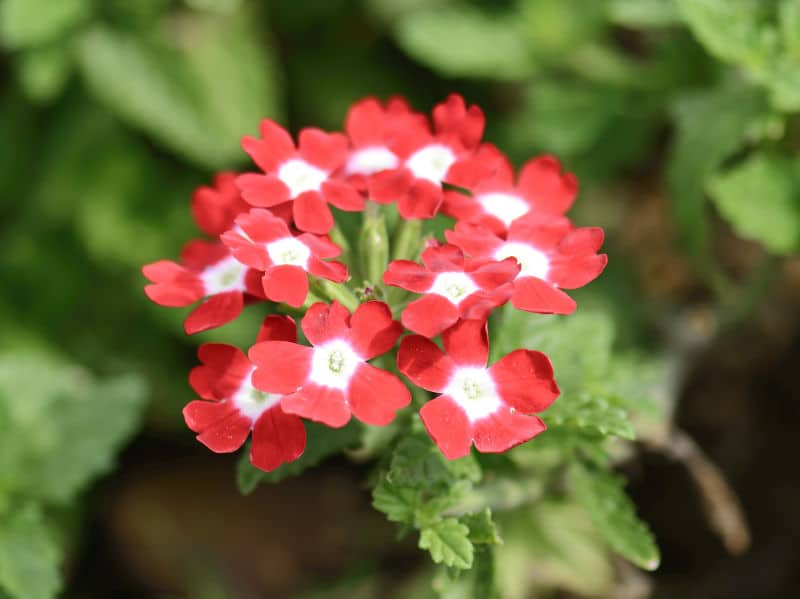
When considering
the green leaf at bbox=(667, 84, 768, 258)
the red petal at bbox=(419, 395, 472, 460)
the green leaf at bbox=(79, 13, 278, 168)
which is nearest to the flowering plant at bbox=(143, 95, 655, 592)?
the red petal at bbox=(419, 395, 472, 460)

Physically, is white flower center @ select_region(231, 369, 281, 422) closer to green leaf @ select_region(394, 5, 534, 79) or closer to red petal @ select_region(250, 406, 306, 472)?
red petal @ select_region(250, 406, 306, 472)

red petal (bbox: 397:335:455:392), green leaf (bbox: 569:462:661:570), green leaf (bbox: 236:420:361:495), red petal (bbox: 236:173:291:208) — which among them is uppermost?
red petal (bbox: 236:173:291:208)

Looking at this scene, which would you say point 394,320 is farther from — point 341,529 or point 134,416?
point 341,529

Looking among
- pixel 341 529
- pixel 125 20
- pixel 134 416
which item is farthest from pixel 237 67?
pixel 341 529

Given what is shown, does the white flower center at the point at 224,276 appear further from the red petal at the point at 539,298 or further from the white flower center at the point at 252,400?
the red petal at the point at 539,298

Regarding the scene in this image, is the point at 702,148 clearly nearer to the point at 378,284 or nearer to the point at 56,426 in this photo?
the point at 378,284
